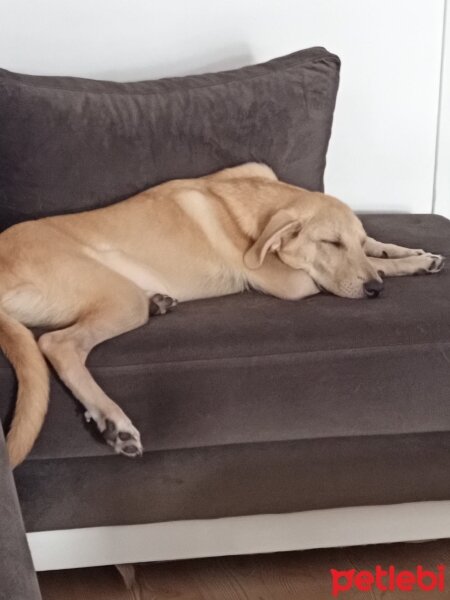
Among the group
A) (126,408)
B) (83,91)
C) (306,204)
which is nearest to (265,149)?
(306,204)

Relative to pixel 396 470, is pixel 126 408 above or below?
above

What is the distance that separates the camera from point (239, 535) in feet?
6.79

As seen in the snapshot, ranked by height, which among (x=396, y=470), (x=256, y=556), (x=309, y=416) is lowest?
(x=256, y=556)

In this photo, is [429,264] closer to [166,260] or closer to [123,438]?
[166,260]

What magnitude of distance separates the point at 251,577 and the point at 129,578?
11.9 inches

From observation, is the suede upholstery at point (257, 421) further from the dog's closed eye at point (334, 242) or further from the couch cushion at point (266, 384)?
the dog's closed eye at point (334, 242)

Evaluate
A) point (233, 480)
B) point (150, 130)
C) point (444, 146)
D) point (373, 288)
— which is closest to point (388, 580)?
point (233, 480)

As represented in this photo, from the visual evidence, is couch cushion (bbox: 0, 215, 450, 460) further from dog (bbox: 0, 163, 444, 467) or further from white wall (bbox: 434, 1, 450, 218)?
white wall (bbox: 434, 1, 450, 218)

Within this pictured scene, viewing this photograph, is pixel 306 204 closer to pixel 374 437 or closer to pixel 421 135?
pixel 374 437

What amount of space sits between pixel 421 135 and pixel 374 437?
1600mm

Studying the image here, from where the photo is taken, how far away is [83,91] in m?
2.55

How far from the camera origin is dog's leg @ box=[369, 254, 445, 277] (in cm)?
240

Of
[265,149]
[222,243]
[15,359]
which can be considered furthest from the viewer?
[265,149]

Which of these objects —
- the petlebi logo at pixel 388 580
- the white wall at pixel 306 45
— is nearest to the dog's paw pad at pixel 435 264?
the petlebi logo at pixel 388 580
